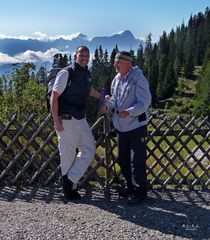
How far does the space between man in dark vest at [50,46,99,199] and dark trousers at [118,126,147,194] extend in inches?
18.9

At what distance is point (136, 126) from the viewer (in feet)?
19.6

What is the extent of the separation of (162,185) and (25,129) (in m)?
2.54

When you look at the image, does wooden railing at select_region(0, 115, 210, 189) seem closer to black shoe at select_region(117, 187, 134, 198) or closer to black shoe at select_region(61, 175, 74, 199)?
black shoe at select_region(117, 187, 134, 198)

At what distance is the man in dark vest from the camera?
5.78 m

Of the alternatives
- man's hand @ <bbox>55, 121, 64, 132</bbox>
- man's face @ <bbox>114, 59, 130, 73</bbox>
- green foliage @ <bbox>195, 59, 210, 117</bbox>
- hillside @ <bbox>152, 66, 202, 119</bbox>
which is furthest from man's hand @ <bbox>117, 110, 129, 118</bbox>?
hillside @ <bbox>152, 66, 202, 119</bbox>

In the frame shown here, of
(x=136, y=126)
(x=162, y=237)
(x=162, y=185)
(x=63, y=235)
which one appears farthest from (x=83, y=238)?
(x=162, y=185)

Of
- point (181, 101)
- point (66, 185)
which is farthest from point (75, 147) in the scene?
point (181, 101)

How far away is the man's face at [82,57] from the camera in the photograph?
5.80 meters

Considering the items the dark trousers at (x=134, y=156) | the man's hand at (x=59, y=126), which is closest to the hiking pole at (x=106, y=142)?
the dark trousers at (x=134, y=156)

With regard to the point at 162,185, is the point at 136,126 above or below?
above

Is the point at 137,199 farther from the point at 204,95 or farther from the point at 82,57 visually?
the point at 204,95

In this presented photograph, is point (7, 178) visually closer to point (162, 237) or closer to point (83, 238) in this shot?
point (83, 238)

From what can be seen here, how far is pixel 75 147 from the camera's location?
609 cm

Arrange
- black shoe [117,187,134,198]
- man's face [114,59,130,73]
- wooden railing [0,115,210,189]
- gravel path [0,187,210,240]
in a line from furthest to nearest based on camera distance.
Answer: wooden railing [0,115,210,189], black shoe [117,187,134,198], man's face [114,59,130,73], gravel path [0,187,210,240]
